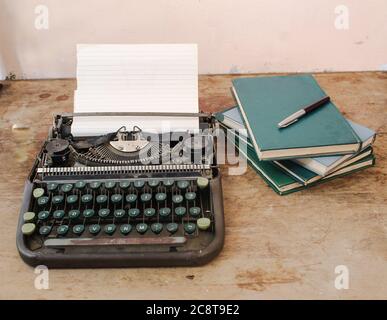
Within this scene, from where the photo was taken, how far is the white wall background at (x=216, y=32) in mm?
1628

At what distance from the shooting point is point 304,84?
4.69 feet

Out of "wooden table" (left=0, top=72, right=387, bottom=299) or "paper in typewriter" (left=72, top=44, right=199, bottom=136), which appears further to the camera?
"paper in typewriter" (left=72, top=44, right=199, bottom=136)

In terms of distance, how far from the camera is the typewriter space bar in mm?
1034

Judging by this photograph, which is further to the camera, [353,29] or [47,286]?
[353,29]

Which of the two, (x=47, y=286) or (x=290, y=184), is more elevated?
(x=290, y=184)

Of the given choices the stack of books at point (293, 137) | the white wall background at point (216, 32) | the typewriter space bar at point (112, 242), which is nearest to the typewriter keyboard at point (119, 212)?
the typewriter space bar at point (112, 242)

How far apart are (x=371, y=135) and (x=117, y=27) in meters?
0.95

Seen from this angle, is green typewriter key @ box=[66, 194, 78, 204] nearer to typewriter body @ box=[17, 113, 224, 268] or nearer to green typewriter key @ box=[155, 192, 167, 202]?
typewriter body @ box=[17, 113, 224, 268]

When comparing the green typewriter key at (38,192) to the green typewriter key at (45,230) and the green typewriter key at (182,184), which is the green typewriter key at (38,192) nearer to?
the green typewriter key at (45,230)

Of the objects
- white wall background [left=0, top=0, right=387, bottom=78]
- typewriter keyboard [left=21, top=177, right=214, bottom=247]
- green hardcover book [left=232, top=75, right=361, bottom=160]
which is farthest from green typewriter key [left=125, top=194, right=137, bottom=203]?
white wall background [left=0, top=0, right=387, bottom=78]

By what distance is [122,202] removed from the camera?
1133 millimetres

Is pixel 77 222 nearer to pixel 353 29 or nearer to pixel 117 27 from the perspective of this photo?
pixel 117 27

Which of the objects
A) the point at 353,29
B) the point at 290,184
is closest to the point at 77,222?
the point at 290,184
